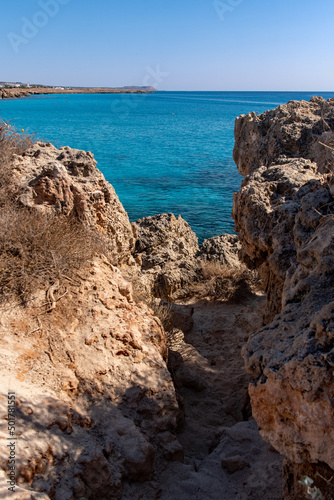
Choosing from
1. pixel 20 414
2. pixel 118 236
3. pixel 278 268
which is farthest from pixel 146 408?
pixel 118 236

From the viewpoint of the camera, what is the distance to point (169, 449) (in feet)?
10.7

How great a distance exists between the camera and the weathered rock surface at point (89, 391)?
2.58 m

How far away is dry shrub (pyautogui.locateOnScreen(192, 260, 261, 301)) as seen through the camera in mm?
7766

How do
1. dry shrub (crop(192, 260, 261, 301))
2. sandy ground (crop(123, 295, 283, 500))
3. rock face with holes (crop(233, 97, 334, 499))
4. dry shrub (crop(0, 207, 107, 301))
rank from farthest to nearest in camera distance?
dry shrub (crop(192, 260, 261, 301))
dry shrub (crop(0, 207, 107, 301))
sandy ground (crop(123, 295, 283, 500))
rock face with holes (crop(233, 97, 334, 499))

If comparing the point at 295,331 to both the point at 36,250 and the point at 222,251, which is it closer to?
the point at 36,250

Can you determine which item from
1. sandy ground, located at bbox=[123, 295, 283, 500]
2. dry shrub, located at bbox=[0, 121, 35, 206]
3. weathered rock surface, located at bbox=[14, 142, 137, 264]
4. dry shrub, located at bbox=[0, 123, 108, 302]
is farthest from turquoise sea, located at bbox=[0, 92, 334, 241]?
sandy ground, located at bbox=[123, 295, 283, 500]

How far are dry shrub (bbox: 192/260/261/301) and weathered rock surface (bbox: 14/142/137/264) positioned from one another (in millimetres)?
2165

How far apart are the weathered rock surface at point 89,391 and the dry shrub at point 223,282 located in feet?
12.4

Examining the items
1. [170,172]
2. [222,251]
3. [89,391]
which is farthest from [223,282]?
[170,172]

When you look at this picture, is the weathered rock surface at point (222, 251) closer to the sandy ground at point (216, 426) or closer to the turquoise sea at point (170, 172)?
the sandy ground at point (216, 426)

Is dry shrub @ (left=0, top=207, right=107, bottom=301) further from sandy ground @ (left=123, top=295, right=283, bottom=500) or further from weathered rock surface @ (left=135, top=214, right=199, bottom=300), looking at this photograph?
weathered rock surface @ (left=135, top=214, right=199, bottom=300)

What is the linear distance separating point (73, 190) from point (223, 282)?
13.7 feet

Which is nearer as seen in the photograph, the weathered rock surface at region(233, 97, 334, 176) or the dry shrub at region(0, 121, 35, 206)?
the dry shrub at region(0, 121, 35, 206)

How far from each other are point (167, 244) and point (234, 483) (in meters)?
6.23
